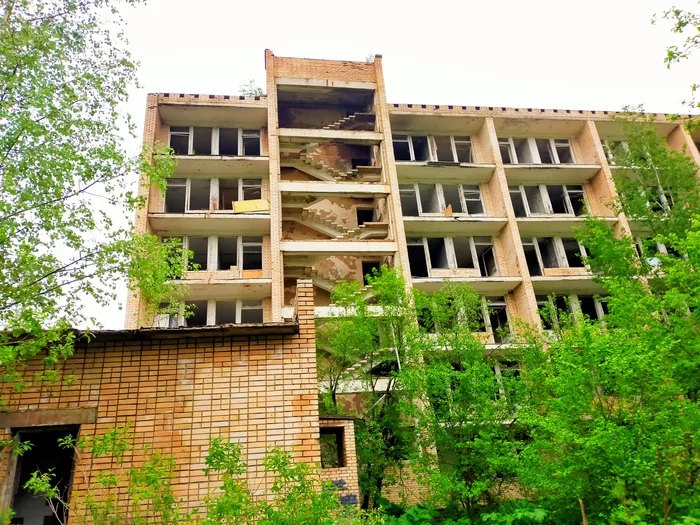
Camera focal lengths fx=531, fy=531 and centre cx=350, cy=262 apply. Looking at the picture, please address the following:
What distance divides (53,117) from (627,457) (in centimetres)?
1230

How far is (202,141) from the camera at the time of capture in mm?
27844

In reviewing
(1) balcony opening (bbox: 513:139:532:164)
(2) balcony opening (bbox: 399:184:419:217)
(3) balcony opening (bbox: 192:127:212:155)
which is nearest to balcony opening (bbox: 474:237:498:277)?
(2) balcony opening (bbox: 399:184:419:217)

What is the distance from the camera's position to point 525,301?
82.7 ft

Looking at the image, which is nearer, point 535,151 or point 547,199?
point 547,199

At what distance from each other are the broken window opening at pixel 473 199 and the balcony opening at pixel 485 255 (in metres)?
1.65

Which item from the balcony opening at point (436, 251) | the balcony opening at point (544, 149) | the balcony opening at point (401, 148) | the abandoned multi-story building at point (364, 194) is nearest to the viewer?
the abandoned multi-story building at point (364, 194)

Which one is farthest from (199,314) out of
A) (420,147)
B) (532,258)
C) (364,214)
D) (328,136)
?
(532,258)

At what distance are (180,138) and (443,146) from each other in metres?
14.4

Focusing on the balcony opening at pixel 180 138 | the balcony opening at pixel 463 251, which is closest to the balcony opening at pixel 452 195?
the balcony opening at pixel 463 251

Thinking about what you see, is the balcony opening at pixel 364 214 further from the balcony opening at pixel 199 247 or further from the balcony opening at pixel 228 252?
the balcony opening at pixel 199 247

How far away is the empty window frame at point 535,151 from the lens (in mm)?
30328

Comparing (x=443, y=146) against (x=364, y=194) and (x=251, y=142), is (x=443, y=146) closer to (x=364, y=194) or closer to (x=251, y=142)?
(x=364, y=194)

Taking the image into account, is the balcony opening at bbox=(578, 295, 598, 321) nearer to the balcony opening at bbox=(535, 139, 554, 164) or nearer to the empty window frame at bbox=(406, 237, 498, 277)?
the empty window frame at bbox=(406, 237, 498, 277)

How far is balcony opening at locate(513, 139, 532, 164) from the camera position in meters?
30.5
